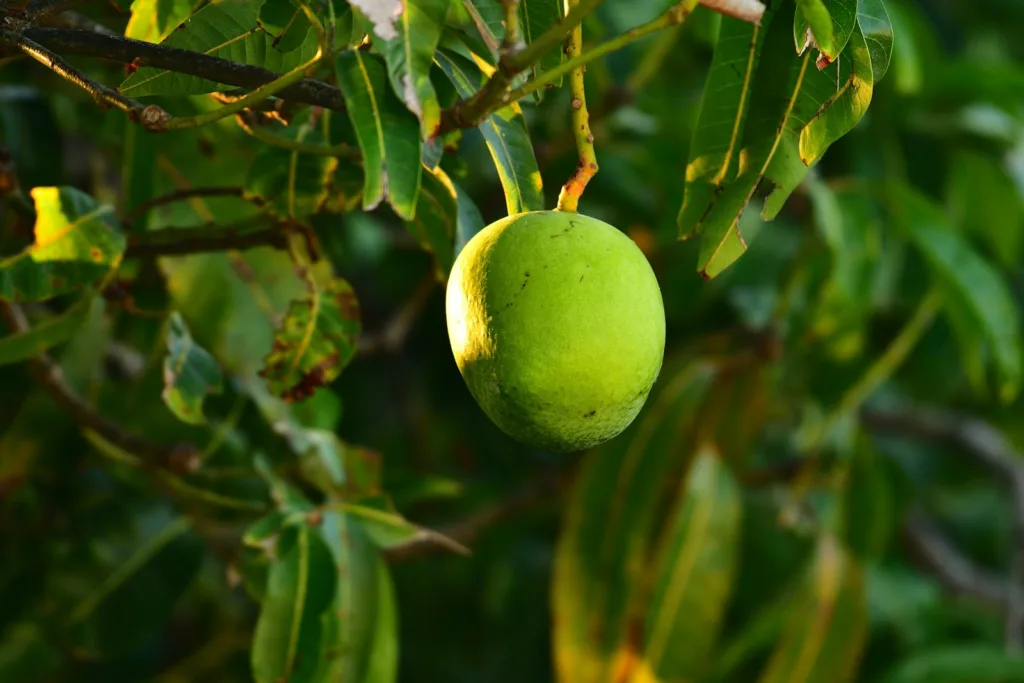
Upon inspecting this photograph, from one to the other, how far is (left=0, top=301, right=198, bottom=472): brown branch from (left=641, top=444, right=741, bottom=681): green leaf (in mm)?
899

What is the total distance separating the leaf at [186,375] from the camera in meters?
1.11

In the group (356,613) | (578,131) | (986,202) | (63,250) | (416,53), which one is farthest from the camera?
(986,202)

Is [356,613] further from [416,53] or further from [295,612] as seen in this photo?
[416,53]

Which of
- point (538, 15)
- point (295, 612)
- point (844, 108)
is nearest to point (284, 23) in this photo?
point (538, 15)

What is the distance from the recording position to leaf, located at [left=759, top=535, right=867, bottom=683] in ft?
6.73

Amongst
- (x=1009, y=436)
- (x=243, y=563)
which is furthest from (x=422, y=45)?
(x=1009, y=436)

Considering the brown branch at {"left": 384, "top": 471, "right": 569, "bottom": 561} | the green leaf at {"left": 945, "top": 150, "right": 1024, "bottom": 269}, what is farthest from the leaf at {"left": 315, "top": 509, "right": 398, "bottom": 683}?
the green leaf at {"left": 945, "top": 150, "right": 1024, "bottom": 269}

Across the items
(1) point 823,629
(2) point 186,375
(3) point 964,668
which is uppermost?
(2) point 186,375

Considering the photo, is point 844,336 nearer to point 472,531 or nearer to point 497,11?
point 472,531

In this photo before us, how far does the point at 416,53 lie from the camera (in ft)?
2.44

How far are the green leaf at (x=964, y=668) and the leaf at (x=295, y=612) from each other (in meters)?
1.39

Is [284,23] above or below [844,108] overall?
above

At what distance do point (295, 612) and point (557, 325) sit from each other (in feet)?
1.78

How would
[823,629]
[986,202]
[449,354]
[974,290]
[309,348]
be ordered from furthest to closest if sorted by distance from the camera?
[449,354] → [986,202] → [823,629] → [974,290] → [309,348]
